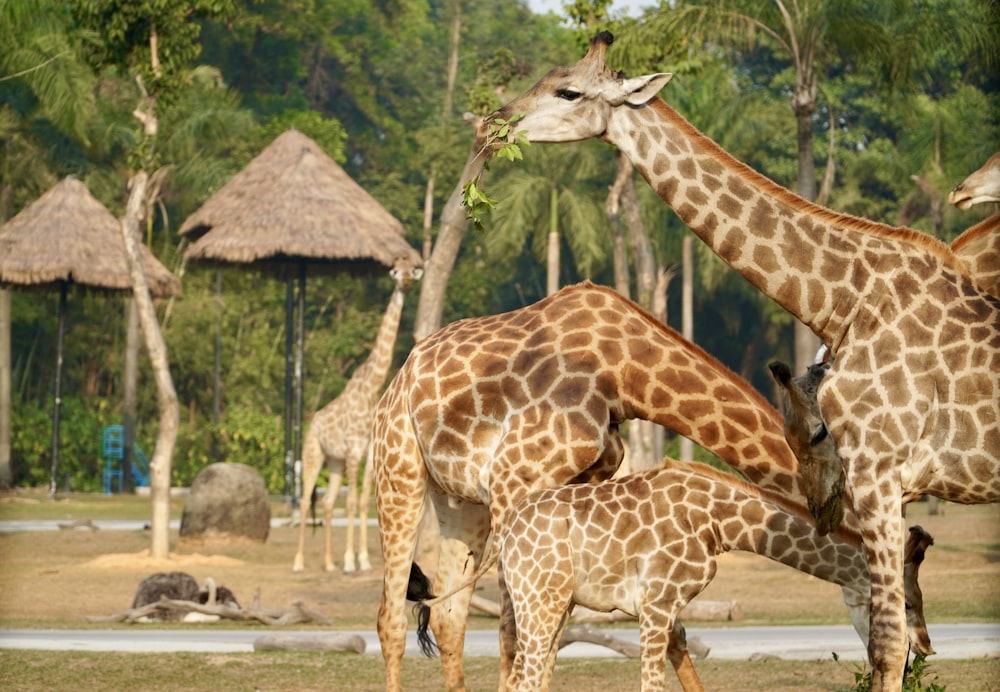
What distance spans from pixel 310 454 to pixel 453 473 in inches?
523

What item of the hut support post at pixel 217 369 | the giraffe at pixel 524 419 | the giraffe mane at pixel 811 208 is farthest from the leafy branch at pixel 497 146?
the hut support post at pixel 217 369

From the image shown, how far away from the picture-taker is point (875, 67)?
85.7ft

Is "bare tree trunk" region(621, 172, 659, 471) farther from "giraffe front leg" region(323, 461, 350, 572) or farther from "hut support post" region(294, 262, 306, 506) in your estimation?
"hut support post" region(294, 262, 306, 506)

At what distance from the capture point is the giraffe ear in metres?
8.30

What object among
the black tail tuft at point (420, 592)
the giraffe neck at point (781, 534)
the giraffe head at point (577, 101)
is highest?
the giraffe head at point (577, 101)

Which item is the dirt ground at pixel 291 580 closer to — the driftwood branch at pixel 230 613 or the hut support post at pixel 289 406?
the driftwood branch at pixel 230 613

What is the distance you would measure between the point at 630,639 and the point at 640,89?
7731 millimetres

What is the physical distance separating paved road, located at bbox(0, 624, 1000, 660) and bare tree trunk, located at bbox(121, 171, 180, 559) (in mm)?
6775

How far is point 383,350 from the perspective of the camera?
795 inches

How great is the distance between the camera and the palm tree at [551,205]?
51.2 metres

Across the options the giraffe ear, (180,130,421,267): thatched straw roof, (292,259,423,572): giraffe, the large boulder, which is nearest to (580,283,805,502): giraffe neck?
the giraffe ear

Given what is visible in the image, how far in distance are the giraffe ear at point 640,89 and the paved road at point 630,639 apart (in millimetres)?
6443

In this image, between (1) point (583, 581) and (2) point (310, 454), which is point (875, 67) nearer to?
(2) point (310, 454)

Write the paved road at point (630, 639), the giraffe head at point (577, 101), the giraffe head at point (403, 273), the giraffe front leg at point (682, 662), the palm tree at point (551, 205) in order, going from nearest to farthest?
the giraffe head at point (577, 101) < the giraffe front leg at point (682, 662) < the paved road at point (630, 639) < the giraffe head at point (403, 273) < the palm tree at point (551, 205)
